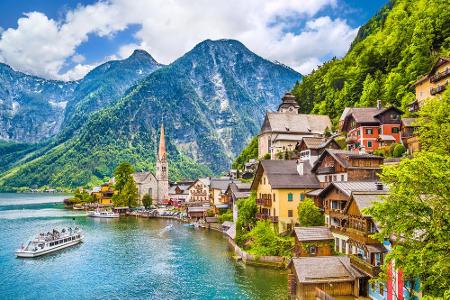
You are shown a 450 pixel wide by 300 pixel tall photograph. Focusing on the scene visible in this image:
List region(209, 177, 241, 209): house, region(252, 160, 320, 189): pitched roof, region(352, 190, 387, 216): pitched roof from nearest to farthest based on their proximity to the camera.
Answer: region(352, 190, 387, 216): pitched roof < region(252, 160, 320, 189): pitched roof < region(209, 177, 241, 209): house

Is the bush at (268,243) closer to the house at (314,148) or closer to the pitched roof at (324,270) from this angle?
the pitched roof at (324,270)

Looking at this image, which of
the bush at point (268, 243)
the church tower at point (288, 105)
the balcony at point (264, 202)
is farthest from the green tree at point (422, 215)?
the church tower at point (288, 105)

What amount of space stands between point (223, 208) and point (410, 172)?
78.9 meters

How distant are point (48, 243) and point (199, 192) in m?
67.5

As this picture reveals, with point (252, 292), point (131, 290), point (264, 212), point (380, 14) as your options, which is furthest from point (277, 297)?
point (380, 14)

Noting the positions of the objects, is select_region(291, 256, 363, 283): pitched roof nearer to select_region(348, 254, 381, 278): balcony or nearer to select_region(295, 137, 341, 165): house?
select_region(348, 254, 381, 278): balcony

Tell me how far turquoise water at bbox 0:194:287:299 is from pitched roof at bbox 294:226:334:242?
16.1 ft

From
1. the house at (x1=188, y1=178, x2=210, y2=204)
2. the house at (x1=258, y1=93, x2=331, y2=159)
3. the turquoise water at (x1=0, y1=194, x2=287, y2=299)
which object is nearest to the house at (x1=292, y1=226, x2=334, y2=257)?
the turquoise water at (x1=0, y1=194, x2=287, y2=299)

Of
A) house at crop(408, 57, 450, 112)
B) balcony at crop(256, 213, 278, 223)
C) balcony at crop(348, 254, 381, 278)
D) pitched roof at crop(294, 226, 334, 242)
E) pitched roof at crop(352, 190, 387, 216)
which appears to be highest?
house at crop(408, 57, 450, 112)

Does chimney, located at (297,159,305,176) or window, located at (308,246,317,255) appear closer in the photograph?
window, located at (308,246,317,255)

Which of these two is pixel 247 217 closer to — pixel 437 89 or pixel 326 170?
pixel 326 170

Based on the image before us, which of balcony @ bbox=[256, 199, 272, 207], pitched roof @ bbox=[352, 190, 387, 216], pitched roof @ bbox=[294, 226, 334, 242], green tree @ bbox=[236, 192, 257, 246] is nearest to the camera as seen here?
pitched roof @ bbox=[352, 190, 387, 216]

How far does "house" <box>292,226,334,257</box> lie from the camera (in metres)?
40.1

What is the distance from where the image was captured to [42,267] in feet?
172
